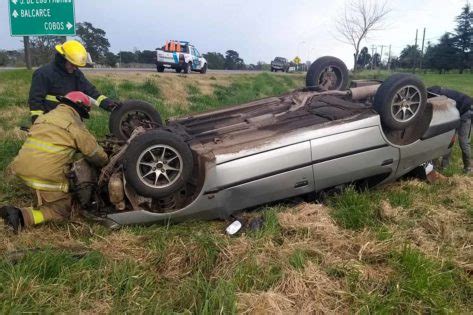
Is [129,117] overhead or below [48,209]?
overhead

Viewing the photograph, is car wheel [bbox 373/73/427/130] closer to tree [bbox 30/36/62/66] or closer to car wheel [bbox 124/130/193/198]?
car wheel [bbox 124/130/193/198]

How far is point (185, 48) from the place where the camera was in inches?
825

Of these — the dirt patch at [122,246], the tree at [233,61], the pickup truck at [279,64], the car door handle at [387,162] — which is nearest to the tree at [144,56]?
the tree at [233,61]

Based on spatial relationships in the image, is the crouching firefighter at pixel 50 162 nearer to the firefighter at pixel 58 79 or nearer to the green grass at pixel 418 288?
the firefighter at pixel 58 79

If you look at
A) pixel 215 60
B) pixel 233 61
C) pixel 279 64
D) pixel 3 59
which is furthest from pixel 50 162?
pixel 233 61

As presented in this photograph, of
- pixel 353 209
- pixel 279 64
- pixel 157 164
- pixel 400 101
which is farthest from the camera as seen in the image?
pixel 279 64

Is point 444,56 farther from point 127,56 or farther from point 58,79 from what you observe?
point 58,79

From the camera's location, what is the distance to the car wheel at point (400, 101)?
409 centimetres

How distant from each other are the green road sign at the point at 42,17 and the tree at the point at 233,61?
48.1 metres

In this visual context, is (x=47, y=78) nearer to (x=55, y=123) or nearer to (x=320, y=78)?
(x=55, y=123)

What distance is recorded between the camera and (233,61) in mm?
59969

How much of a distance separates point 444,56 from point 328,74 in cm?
5931

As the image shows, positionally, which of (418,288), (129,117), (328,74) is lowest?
(418,288)

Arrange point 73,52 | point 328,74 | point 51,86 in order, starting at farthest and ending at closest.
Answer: point 328,74 → point 51,86 → point 73,52
